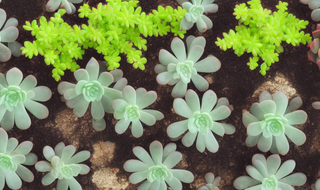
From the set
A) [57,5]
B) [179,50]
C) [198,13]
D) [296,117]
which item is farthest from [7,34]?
[296,117]

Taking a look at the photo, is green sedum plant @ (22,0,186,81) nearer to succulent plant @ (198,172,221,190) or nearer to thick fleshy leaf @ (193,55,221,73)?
thick fleshy leaf @ (193,55,221,73)

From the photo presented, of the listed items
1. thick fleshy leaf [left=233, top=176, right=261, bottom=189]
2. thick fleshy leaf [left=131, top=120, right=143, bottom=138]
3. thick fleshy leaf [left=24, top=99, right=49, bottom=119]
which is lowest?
thick fleshy leaf [left=24, top=99, right=49, bottom=119]

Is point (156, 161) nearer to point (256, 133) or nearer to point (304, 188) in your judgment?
point (256, 133)

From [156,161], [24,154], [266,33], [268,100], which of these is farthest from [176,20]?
[24,154]

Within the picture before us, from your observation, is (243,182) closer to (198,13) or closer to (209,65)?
(209,65)

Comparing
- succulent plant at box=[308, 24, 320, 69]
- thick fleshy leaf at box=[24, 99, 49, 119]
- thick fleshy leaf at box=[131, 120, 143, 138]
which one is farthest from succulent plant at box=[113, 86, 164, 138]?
succulent plant at box=[308, 24, 320, 69]
